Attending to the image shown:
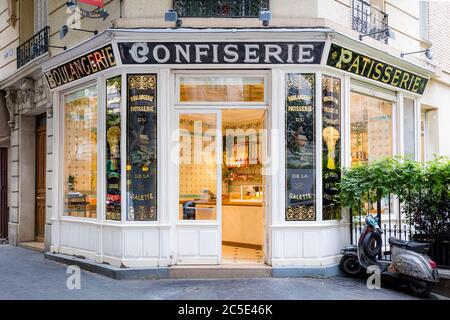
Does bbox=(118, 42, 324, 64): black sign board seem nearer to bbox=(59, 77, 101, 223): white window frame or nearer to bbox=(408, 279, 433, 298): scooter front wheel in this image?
bbox=(59, 77, 101, 223): white window frame

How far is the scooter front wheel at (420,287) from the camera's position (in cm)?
779

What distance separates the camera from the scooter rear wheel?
8.95 m

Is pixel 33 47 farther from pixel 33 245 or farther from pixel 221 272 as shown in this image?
pixel 221 272

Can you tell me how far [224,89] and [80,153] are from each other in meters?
3.43

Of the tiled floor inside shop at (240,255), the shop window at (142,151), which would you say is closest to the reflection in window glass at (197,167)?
the shop window at (142,151)

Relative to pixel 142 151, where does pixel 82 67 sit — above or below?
above

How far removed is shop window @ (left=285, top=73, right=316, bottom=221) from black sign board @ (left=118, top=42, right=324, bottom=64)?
14.8 inches

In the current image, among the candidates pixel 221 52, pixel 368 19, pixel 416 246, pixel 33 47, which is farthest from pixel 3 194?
pixel 416 246

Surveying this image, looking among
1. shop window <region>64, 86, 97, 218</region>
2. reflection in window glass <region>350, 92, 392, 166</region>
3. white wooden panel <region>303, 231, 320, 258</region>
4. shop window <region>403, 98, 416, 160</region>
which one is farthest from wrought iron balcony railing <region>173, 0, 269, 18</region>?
shop window <region>403, 98, 416, 160</region>

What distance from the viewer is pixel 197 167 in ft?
30.6

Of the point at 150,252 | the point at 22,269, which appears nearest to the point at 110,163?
the point at 150,252

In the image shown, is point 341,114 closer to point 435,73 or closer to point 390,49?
point 390,49

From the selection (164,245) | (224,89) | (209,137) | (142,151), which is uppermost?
(224,89)

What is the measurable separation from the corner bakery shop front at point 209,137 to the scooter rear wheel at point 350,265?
0.19 meters
